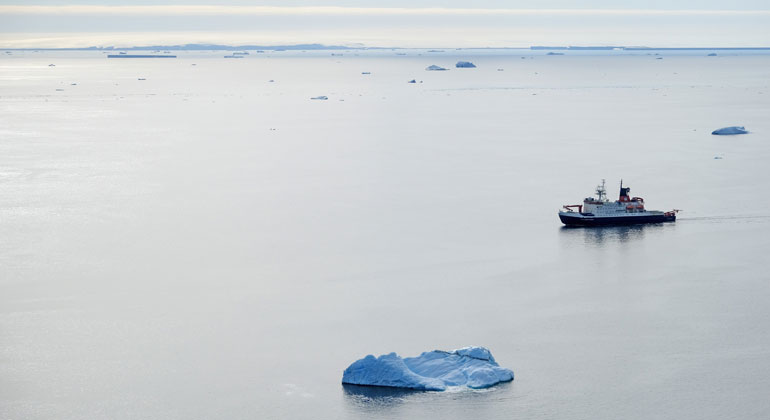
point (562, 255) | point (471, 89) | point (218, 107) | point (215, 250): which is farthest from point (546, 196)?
point (471, 89)

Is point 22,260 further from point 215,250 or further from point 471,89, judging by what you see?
point 471,89

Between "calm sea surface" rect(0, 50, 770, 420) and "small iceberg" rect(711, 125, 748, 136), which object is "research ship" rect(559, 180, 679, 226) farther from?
"small iceberg" rect(711, 125, 748, 136)

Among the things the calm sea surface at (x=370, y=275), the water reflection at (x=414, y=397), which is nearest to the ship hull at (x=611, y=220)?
the calm sea surface at (x=370, y=275)

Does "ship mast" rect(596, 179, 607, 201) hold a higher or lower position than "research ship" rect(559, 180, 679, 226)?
higher

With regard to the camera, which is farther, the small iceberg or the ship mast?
the small iceberg

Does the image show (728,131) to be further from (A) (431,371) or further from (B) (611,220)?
(A) (431,371)

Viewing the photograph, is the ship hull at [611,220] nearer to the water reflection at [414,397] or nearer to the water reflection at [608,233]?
the water reflection at [608,233]

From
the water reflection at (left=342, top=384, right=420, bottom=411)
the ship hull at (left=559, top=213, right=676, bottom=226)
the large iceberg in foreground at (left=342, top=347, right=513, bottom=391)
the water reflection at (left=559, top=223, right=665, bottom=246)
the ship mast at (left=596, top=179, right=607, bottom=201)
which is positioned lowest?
the water reflection at (left=342, top=384, right=420, bottom=411)

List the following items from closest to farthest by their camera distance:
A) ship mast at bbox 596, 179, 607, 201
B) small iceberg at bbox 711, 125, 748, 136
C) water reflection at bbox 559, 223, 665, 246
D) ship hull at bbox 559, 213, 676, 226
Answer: water reflection at bbox 559, 223, 665, 246 → ship hull at bbox 559, 213, 676, 226 → ship mast at bbox 596, 179, 607, 201 → small iceberg at bbox 711, 125, 748, 136

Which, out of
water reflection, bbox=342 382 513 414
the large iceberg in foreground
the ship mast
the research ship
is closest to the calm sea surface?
water reflection, bbox=342 382 513 414
